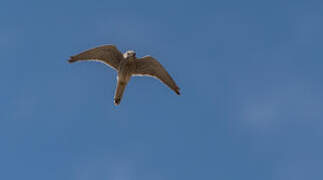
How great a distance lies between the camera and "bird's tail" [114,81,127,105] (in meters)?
36.2

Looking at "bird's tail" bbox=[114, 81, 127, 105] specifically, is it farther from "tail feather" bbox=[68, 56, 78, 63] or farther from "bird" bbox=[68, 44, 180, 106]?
"tail feather" bbox=[68, 56, 78, 63]

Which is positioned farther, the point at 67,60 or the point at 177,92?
the point at 177,92

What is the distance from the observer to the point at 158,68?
3756 cm

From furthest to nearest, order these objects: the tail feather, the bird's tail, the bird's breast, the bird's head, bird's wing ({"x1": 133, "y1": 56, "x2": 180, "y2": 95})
Answer: bird's wing ({"x1": 133, "y1": 56, "x2": 180, "y2": 95}) < the bird's breast < the bird's tail < the tail feather < the bird's head

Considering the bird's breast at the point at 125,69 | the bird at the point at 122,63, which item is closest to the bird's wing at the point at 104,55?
the bird at the point at 122,63

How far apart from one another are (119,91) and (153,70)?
10.4 feet

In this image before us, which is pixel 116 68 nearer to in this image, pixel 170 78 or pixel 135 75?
pixel 135 75

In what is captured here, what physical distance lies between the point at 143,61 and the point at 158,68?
1.31 meters

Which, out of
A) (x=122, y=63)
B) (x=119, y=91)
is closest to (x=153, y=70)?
(x=122, y=63)

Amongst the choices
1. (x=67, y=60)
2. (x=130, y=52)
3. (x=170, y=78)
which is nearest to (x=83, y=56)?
(x=67, y=60)

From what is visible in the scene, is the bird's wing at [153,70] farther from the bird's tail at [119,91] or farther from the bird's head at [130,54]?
the bird's tail at [119,91]

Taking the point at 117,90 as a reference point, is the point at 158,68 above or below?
above

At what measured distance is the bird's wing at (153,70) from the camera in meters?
37.1

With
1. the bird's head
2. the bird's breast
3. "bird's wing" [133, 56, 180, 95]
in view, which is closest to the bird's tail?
the bird's breast
